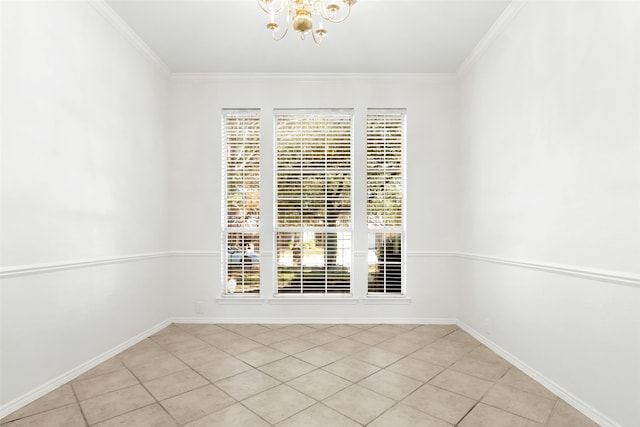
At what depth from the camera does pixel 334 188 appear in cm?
441

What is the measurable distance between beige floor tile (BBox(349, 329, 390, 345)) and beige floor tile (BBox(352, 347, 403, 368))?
0.21m

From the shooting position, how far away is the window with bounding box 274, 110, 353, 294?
4402 millimetres
